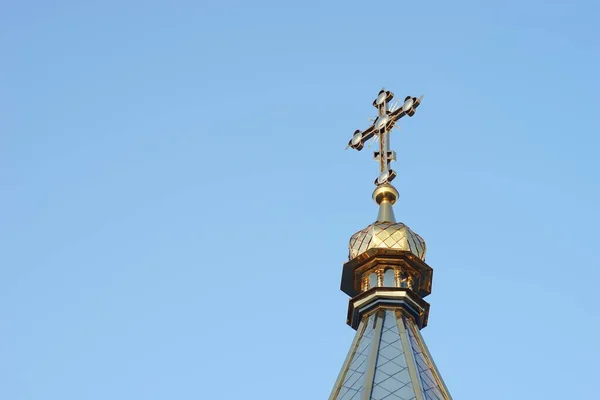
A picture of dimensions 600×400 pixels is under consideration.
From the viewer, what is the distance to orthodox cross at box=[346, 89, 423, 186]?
3002 cm

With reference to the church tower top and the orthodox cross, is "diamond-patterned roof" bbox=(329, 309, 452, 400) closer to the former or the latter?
the church tower top

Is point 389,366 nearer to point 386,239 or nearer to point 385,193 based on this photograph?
point 386,239

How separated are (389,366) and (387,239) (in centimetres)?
363

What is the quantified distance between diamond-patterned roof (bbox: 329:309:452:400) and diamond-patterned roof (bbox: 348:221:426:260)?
1497mm

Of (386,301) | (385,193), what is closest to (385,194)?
(385,193)

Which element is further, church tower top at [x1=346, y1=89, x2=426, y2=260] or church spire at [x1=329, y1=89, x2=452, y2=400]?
church tower top at [x1=346, y1=89, x2=426, y2=260]

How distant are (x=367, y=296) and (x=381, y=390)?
3.49 meters

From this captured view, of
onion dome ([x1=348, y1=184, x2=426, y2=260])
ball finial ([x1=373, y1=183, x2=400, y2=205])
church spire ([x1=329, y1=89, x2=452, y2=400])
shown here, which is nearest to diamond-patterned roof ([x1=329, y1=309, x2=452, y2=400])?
church spire ([x1=329, y1=89, x2=452, y2=400])

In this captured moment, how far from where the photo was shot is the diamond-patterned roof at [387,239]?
28.2 metres

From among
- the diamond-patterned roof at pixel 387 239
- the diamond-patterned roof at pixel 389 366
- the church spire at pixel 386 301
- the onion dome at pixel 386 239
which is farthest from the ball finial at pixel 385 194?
the diamond-patterned roof at pixel 389 366

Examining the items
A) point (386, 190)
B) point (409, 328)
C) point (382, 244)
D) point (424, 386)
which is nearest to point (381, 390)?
point (424, 386)

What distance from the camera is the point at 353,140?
30438 millimetres

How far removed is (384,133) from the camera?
30281 millimetres

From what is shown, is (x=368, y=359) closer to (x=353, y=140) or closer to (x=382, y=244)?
(x=382, y=244)
